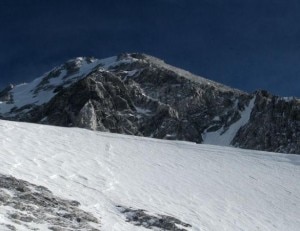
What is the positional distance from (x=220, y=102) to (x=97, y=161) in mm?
131493

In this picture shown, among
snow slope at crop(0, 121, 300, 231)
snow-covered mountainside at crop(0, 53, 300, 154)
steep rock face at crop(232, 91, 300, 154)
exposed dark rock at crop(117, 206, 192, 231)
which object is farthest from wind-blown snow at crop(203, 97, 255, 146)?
exposed dark rock at crop(117, 206, 192, 231)

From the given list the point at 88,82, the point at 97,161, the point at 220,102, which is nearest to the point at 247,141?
the point at 220,102

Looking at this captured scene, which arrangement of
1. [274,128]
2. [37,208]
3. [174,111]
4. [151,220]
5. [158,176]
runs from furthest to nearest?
[174,111], [274,128], [158,176], [151,220], [37,208]

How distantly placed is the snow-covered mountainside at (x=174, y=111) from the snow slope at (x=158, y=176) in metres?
78.3

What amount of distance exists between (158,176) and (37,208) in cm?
1178

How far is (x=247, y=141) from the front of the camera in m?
132

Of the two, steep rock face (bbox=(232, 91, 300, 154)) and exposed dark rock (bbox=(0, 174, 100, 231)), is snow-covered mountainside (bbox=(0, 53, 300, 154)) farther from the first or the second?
exposed dark rock (bbox=(0, 174, 100, 231))

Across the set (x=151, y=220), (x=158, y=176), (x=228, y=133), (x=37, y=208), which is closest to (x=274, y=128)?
(x=228, y=133)

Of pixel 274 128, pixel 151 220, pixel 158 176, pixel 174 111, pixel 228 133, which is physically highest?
pixel 174 111

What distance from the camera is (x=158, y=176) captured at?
2936 cm

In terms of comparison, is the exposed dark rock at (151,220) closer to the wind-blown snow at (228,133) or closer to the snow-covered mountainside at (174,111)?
the snow-covered mountainside at (174,111)

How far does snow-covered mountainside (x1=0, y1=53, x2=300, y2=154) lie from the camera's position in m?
128

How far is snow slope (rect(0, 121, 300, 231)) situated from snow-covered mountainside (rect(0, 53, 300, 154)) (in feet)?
257

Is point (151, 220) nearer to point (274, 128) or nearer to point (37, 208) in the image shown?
point (37, 208)
